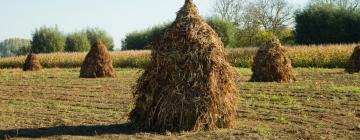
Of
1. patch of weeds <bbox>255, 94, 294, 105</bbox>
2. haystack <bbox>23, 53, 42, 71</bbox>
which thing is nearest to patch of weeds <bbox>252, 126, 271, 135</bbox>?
patch of weeds <bbox>255, 94, 294, 105</bbox>

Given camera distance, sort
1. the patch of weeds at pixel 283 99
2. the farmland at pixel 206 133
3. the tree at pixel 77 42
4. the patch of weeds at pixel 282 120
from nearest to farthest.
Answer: the farmland at pixel 206 133 → the patch of weeds at pixel 282 120 → the patch of weeds at pixel 283 99 → the tree at pixel 77 42

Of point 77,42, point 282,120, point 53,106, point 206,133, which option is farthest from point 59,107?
point 77,42

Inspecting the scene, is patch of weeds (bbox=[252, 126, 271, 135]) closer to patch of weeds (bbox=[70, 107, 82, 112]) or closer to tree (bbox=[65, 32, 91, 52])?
patch of weeds (bbox=[70, 107, 82, 112])

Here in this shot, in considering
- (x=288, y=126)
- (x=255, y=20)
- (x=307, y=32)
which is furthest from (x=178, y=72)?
(x=255, y=20)

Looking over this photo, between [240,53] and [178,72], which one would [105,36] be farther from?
[178,72]

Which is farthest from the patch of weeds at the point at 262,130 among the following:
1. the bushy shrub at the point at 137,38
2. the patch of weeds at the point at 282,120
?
the bushy shrub at the point at 137,38

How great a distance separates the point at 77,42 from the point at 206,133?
218 ft

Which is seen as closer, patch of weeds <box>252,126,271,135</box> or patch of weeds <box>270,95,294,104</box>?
patch of weeds <box>252,126,271,135</box>

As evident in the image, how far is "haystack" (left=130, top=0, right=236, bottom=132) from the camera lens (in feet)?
35.1

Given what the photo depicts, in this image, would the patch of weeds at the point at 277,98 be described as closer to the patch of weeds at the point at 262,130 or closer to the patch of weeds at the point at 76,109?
the patch of weeds at the point at 262,130

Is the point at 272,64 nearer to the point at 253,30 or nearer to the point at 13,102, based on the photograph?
the point at 13,102

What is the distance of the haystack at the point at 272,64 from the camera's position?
74.0 feet

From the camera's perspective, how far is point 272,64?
22531 mm

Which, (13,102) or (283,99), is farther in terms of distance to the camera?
(13,102)
